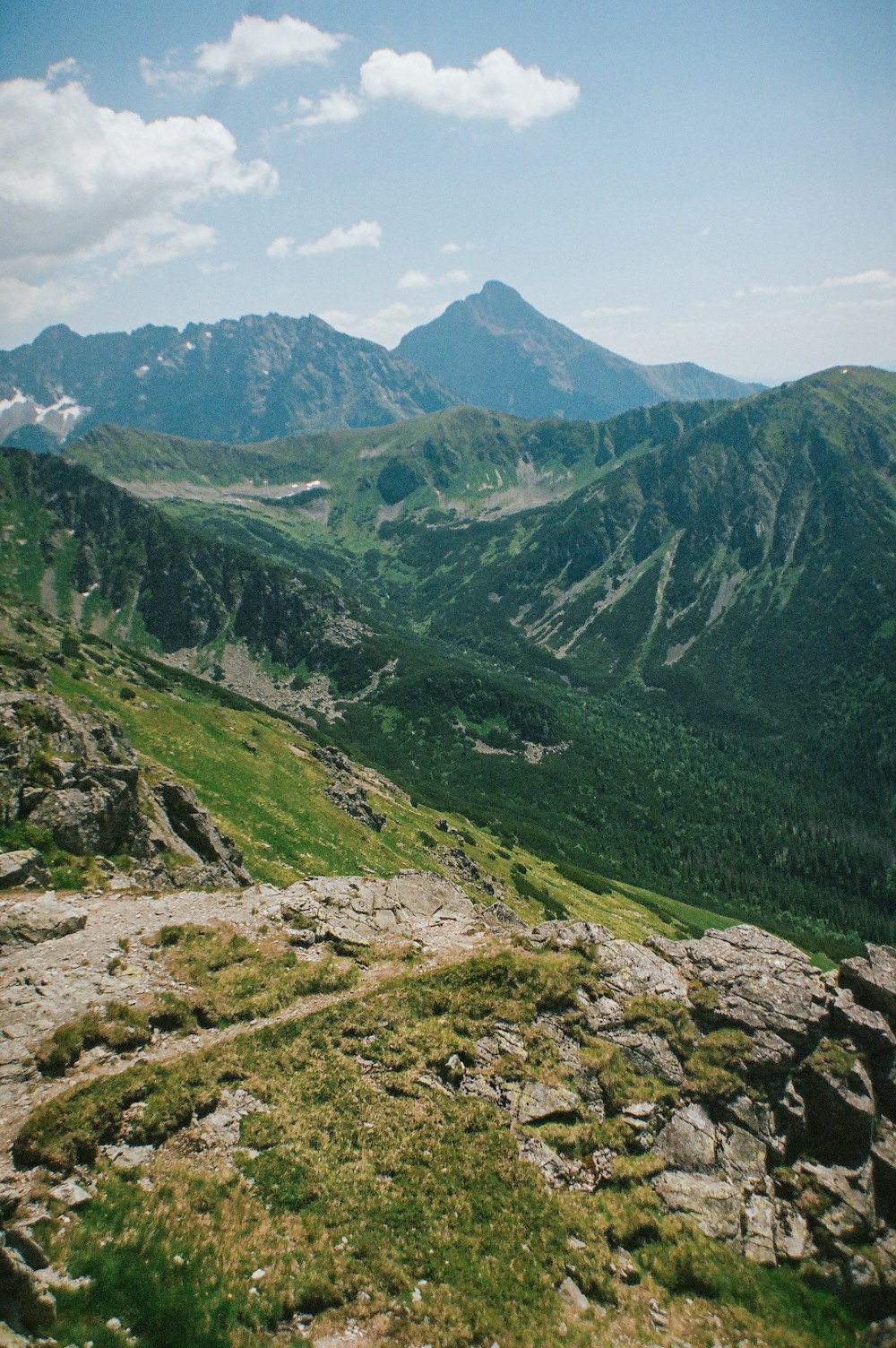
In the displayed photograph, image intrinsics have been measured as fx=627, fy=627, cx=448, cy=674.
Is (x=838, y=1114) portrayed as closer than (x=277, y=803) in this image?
Yes

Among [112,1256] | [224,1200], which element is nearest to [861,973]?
[224,1200]

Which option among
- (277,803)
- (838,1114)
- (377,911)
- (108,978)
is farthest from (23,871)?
(277,803)

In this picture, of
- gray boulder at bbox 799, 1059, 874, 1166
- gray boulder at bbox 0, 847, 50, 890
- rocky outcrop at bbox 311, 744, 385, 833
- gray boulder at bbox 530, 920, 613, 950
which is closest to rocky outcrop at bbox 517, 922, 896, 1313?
gray boulder at bbox 799, 1059, 874, 1166

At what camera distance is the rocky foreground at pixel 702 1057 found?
18906 millimetres

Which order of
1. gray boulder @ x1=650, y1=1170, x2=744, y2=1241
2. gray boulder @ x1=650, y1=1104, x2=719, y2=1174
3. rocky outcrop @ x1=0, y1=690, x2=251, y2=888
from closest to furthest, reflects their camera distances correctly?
gray boulder @ x1=650, y1=1170, x2=744, y2=1241, gray boulder @ x1=650, y1=1104, x2=719, y2=1174, rocky outcrop @ x1=0, y1=690, x2=251, y2=888

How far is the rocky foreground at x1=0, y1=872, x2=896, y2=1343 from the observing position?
62.0 ft

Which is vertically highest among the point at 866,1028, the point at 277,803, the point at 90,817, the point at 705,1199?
the point at 90,817

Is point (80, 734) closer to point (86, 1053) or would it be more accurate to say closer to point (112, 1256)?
point (86, 1053)

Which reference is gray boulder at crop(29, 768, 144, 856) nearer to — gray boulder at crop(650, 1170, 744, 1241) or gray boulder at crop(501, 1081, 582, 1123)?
gray boulder at crop(501, 1081, 582, 1123)

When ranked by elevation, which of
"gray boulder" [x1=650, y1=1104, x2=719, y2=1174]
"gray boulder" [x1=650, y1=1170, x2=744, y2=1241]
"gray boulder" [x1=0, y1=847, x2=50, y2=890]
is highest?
"gray boulder" [x1=0, y1=847, x2=50, y2=890]

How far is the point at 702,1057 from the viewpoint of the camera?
23.0 m

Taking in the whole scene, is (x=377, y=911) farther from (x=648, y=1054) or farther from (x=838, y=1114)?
(x=838, y=1114)

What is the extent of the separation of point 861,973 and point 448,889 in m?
20.7

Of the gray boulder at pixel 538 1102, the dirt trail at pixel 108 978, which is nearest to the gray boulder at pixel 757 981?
the gray boulder at pixel 538 1102
